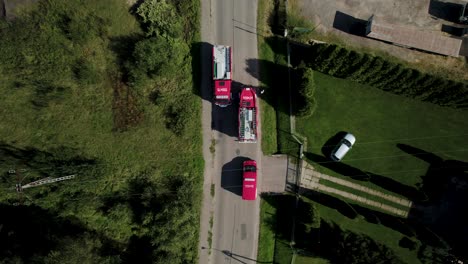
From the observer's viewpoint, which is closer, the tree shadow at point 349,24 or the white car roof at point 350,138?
the white car roof at point 350,138

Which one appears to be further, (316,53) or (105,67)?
(105,67)

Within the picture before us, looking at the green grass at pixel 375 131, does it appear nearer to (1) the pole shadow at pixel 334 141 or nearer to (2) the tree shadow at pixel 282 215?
(1) the pole shadow at pixel 334 141

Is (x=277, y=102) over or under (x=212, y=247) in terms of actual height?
over

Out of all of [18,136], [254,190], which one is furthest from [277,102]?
[18,136]

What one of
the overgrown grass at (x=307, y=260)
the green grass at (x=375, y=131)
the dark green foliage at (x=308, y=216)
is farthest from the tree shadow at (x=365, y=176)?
the overgrown grass at (x=307, y=260)

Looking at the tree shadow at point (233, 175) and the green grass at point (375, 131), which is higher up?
the green grass at point (375, 131)

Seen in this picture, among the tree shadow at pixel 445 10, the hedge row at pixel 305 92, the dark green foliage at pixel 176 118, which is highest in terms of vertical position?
the tree shadow at pixel 445 10

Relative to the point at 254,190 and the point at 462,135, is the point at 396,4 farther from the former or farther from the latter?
the point at 254,190
